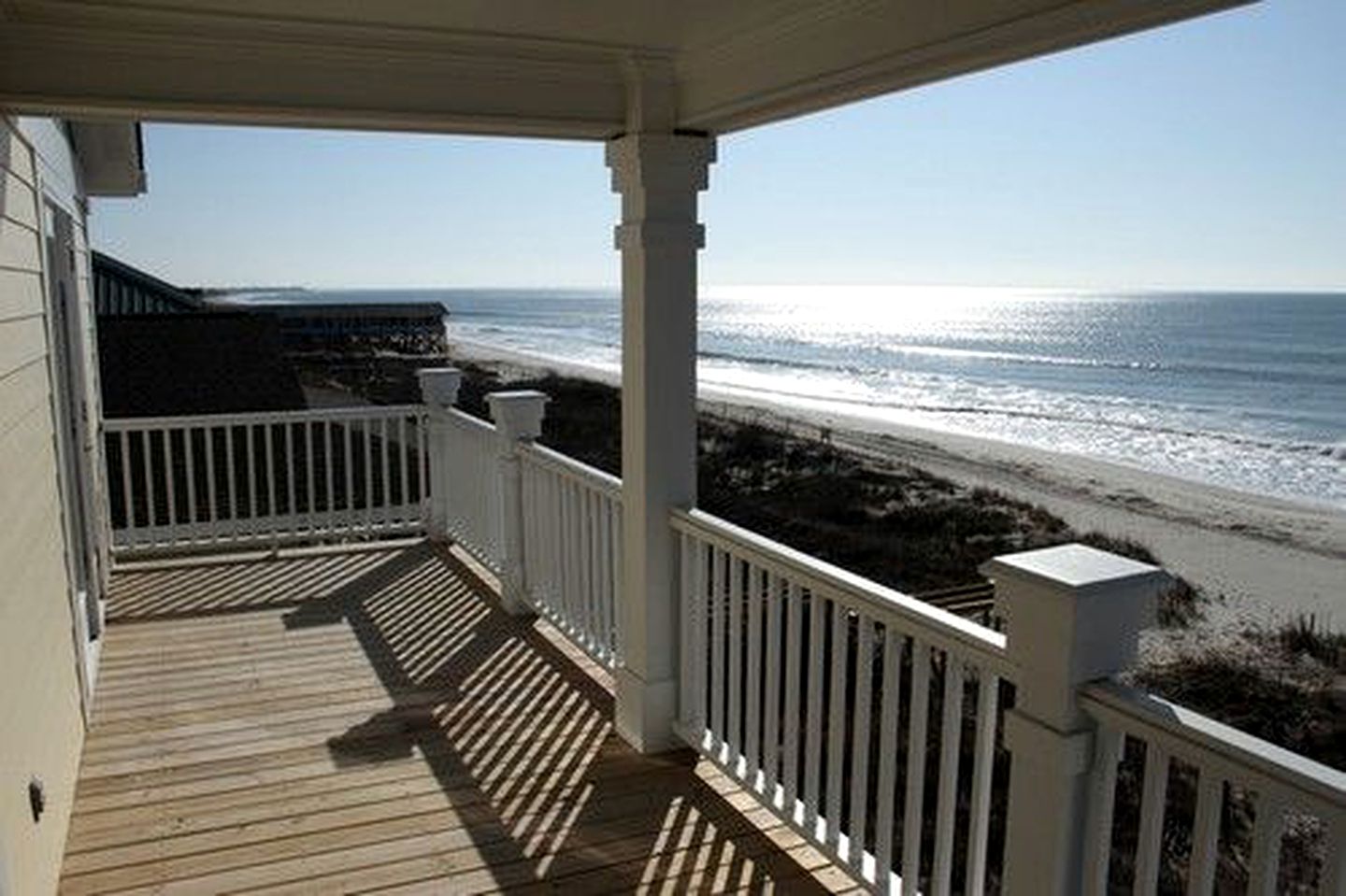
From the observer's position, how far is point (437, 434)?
6184 millimetres

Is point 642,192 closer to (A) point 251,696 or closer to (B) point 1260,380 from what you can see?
(A) point 251,696

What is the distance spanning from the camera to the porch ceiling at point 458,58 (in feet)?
8.04

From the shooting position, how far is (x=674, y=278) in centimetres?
335

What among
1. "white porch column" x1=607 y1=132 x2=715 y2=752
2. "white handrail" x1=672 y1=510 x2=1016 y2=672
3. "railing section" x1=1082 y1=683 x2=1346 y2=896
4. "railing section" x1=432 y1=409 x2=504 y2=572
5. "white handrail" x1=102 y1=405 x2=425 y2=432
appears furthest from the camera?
"white handrail" x1=102 y1=405 x2=425 y2=432

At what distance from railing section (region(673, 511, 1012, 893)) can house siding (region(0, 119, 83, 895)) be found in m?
1.87

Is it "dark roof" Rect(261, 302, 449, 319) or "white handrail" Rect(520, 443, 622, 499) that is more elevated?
"white handrail" Rect(520, 443, 622, 499)

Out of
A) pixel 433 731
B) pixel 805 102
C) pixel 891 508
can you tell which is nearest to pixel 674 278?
pixel 805 102

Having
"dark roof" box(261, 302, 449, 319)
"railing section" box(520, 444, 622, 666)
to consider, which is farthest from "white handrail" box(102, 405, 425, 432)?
"dark roof" box(261, 302, 449, 319)

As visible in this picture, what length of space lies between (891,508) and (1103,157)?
35010mm

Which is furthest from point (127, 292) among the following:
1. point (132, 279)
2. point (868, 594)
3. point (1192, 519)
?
point (1192, 519)

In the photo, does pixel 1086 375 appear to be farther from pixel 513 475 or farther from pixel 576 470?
pixel 576 470

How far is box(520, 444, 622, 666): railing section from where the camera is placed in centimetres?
410

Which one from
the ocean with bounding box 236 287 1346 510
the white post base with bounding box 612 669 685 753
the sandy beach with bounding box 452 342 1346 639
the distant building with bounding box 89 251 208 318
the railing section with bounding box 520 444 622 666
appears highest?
the distant building with bounding box 89 251 208 318

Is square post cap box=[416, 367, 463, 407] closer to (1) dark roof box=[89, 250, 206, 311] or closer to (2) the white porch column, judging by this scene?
(2) the white porch column
